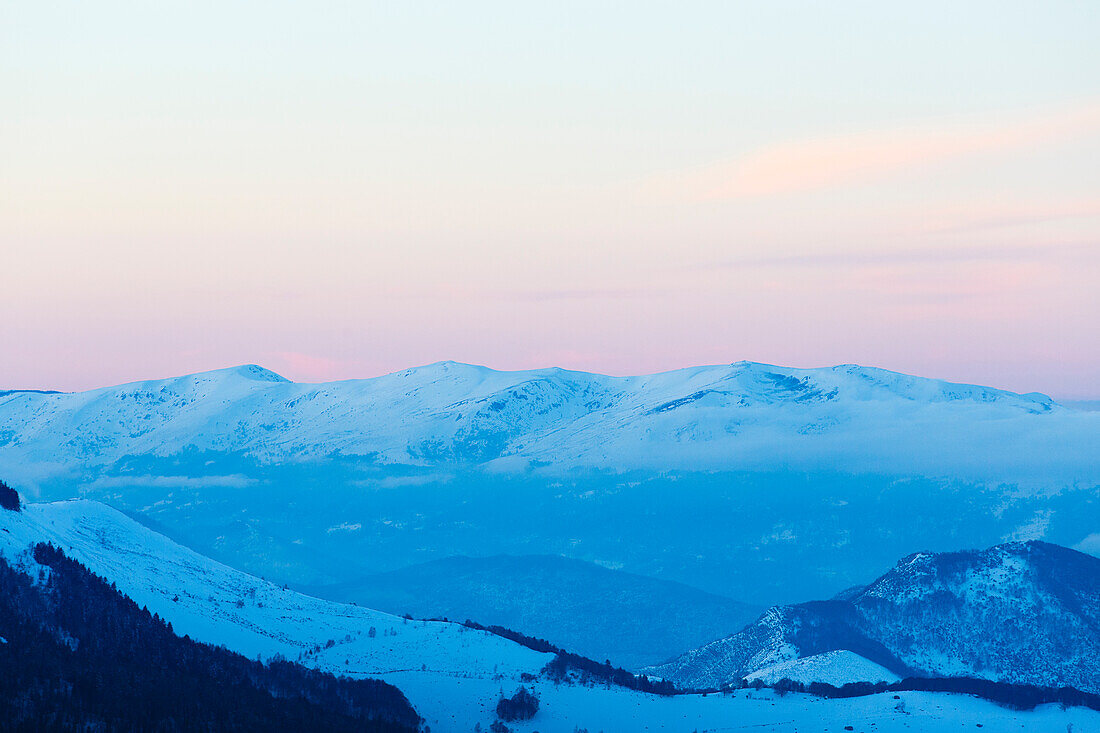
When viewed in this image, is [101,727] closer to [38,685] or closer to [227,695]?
[38,685]

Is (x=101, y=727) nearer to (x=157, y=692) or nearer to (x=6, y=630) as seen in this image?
(x=157, y=692)

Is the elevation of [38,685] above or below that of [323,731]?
above

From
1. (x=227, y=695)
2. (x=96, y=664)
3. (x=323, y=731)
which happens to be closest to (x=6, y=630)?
(x=96, y=664)

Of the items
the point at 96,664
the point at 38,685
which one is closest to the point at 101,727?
the point at 38,685

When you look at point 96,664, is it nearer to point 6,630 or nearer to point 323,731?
point 6,630

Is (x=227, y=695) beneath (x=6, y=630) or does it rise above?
beneath

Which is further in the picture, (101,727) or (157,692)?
(157,692)

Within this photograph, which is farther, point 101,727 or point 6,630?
point 6,630

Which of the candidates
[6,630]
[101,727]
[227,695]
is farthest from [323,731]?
[6,630]
